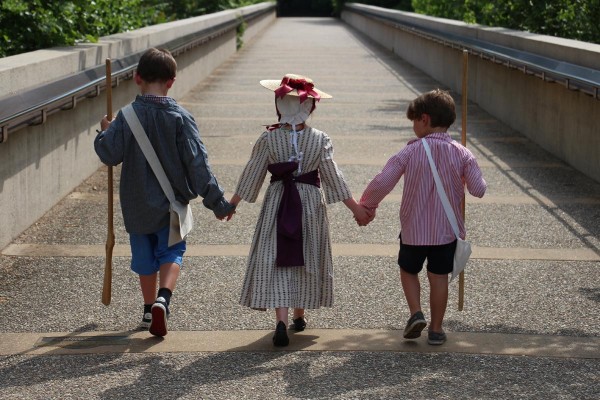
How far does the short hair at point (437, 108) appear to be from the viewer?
5691 mm

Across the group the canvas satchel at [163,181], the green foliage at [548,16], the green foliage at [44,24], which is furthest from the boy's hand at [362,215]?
the green foliage at [548,16]

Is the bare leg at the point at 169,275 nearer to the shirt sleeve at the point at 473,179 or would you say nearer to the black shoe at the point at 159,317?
the black shoe at the point at 159,317

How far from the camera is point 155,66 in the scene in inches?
228

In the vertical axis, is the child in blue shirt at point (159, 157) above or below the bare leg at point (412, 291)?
above

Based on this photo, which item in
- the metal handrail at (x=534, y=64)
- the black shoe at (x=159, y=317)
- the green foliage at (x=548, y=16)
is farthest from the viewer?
the green foliage at (x=548, y=16)

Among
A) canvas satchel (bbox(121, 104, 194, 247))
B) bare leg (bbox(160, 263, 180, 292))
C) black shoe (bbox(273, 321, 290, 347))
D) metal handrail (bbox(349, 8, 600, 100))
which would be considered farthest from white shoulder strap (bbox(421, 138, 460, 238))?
metal handrail (bbox(349, 8, 600, 100))

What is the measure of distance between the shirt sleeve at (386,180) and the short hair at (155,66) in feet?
3.78

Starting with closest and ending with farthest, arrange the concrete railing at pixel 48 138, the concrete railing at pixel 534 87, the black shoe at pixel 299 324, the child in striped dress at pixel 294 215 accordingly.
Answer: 1. the child in striped dress at pixel 294 215
2. the black shoe at pixel 299 324
3. the concrete railing at pixel 48 138
4. the concrete railing at pixel 534 87

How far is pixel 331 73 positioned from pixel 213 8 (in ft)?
32.7

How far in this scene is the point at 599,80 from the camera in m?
9.54

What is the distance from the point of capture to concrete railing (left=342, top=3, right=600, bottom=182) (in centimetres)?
1062

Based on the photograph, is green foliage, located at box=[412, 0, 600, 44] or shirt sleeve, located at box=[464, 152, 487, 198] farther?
green foliage, located at box=[412, 0, 600, 44]

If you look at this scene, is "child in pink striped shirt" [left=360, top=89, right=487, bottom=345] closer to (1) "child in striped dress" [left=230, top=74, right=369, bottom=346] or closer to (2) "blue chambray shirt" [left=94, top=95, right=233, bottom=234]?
(1) "child in striped dress" [left=230, top=74, right=369, bottom=346]

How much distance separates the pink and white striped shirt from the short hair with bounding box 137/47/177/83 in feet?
3.81
